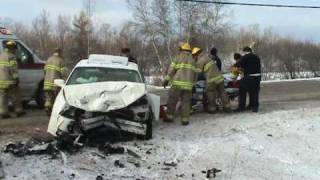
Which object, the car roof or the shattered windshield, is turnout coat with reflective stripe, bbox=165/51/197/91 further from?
the shattered windshield

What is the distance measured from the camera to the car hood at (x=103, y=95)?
10430mm

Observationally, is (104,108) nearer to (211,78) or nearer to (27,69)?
(211,78)

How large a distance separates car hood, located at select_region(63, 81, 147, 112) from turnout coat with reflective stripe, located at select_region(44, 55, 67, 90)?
Result: 3.66 meters

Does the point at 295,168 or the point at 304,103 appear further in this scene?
the point at 304,103

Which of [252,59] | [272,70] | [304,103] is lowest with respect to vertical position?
[272,70]

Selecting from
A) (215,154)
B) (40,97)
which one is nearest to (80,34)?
(40,97)

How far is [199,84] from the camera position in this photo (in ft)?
50.5

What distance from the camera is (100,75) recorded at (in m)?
12.4

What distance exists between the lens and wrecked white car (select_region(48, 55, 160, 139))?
412 inches

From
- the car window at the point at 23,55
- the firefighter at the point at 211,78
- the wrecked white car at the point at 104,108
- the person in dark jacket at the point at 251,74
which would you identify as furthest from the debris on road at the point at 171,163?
the car window at the point at 23,55

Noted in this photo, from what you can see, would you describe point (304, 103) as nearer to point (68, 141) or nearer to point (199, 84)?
point (199, 84)

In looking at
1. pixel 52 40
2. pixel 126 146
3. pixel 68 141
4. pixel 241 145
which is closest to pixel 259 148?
pixel 241 145

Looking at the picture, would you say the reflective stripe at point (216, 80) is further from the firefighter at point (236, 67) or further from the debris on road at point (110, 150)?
the debris on road at point (110, 150)

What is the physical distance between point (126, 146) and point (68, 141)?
101 cm
